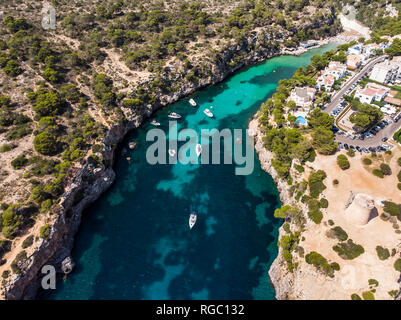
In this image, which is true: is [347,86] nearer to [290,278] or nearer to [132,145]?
[290,278]

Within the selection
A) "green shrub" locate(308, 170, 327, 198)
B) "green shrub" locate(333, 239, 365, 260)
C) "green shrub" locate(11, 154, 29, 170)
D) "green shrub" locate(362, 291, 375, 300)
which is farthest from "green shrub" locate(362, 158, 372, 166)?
"green shrub" locate(11, 154, 29, 170)

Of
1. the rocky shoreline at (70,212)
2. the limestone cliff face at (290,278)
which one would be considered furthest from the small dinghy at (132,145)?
the limestone cliff face at (290,278)

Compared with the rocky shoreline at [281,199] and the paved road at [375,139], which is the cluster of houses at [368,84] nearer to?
the paved road at [375,139]

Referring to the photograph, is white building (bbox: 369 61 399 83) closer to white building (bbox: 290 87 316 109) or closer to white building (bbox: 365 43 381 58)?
white building (bbox: 365 43 381 58)

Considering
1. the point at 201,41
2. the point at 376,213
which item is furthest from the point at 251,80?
the point at 376,213
